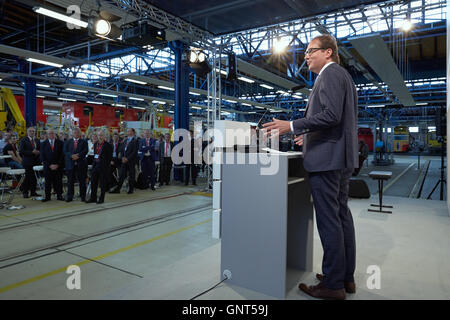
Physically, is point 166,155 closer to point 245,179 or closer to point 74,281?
point 74,281

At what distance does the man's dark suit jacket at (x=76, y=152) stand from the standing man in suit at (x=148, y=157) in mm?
2258

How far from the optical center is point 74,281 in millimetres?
2766

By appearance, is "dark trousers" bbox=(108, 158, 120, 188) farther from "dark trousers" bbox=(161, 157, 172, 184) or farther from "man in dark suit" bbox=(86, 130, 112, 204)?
"man in dark suit" bbox=(86, 130, 112, 204)

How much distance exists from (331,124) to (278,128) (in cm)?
35

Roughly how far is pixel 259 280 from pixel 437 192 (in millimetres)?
8963

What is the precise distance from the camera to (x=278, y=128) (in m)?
2.06

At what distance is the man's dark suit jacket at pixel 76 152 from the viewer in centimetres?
667

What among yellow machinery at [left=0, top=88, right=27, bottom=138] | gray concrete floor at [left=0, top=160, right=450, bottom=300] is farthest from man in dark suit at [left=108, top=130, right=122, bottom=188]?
yellow machinery at [left=0, top=88, right=27, bottom=138]

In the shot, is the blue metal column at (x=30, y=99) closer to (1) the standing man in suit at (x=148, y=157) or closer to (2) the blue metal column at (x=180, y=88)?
(1) the standing man in suit at (x=148, y=157)

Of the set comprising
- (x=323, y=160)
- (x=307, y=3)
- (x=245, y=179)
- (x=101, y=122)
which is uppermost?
(x=307, y=3)

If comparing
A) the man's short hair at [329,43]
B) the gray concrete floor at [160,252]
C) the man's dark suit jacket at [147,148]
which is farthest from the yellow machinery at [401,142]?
the man's short hair at [329,43]

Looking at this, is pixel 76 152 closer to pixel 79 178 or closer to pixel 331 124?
pixel 79 178

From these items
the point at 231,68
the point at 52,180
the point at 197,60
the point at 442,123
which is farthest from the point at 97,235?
the point at 442,123
